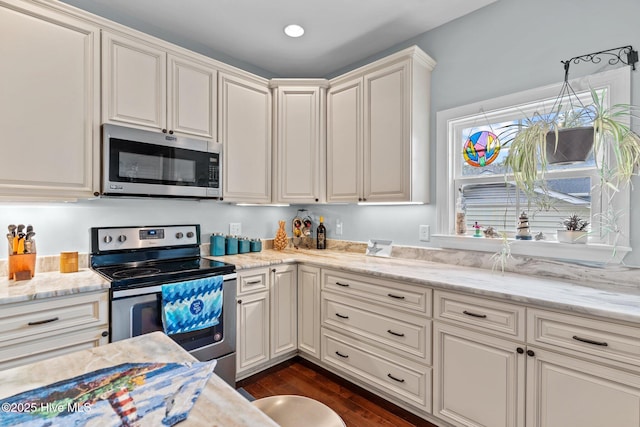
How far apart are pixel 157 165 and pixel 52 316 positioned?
3.48 ft

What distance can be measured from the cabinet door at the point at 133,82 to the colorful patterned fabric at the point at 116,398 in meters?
1.78

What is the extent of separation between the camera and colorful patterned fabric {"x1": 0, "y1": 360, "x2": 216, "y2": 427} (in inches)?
26.1

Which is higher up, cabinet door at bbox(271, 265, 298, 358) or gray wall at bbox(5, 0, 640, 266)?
gray wall at bbox(5, 0, 640, 266)

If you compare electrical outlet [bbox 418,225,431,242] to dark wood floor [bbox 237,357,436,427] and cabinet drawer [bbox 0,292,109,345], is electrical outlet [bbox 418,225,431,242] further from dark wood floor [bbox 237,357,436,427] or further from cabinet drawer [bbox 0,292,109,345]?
cabinet drawer [bbox 0,292,109,345]

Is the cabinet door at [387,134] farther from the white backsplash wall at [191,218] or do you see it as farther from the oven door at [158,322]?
the oven door at [158,322]

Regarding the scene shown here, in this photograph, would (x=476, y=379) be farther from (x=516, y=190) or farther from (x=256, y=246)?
(x=256, y=246)

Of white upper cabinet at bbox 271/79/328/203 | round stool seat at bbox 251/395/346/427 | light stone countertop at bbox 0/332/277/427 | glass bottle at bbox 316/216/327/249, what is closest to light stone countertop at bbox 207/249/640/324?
glass bottle at bbox 316/216/327/249

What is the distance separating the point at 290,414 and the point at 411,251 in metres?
1.81

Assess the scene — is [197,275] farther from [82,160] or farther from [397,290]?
[397,290]

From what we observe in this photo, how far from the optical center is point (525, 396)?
62.4 inches

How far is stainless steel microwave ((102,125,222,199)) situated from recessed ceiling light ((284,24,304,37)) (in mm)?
1044

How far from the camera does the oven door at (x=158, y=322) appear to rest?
1.83 meters

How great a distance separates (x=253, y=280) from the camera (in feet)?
8.14

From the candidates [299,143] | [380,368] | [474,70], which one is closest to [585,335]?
[380,368]
